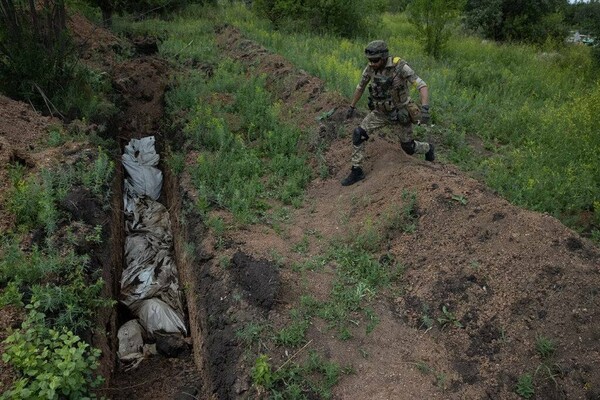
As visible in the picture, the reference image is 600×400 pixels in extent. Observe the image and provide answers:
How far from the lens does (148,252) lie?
583cm

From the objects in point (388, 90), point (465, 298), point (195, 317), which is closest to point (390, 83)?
point (388, 90)

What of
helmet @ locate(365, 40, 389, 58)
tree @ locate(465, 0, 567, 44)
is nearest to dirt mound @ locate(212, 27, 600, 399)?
helmet @ locate(365, 40, 389, 58)

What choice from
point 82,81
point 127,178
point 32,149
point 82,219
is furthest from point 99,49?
point 82,219

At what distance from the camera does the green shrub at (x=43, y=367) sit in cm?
295

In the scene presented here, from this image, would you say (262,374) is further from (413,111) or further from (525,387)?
(413,111)

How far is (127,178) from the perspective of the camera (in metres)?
7.05

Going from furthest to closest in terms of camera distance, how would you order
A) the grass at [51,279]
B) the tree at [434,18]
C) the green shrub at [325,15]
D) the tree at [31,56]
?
the green shrub at [325,15]
the tree at [434,18]
the tree at [31,56]
the grass at [51,279]

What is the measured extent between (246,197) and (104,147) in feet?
7.87

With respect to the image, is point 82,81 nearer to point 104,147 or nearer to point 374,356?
point 104,147

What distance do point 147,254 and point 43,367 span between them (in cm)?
269

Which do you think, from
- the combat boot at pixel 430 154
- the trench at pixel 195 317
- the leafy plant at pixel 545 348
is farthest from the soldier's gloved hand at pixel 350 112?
the leafy plant at pixel 545 348

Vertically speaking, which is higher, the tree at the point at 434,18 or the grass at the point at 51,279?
the tree at the point at 434,18

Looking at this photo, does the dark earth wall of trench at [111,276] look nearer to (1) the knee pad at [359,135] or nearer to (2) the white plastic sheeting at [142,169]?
(2) the white plastic sheeting at [142,169]

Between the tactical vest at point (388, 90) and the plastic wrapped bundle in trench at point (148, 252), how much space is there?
3.17m
